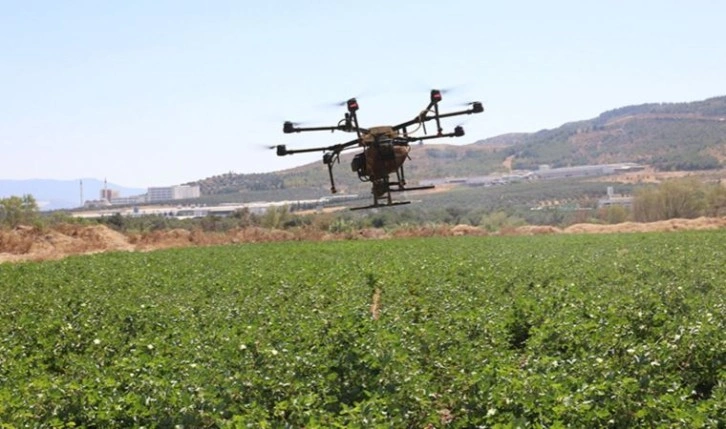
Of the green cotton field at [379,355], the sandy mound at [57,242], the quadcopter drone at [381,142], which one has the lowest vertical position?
the green cotton field at [379,355]

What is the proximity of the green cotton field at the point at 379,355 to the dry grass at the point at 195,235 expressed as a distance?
39.9 m

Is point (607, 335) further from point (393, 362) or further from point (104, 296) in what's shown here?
point (104, 296)

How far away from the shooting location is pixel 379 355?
10.4m

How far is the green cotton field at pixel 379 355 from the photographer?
8367 mm

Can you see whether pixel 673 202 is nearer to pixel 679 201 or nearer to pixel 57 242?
pixel 679 201

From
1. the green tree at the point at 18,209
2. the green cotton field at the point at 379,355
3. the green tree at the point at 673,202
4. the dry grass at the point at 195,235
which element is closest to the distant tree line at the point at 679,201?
the green tree at the point at 673,202

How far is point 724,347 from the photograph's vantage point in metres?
10.6

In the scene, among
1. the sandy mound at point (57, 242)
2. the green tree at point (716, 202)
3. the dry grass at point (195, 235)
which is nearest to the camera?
the sandy mound at point (57, 242)

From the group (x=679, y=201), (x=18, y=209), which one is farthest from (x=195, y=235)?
(x=679, y=201)

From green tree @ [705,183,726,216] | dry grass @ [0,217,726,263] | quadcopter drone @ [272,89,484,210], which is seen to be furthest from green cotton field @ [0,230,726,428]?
green tree @ [705,183,726,216]

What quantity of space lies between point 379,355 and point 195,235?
197 ft

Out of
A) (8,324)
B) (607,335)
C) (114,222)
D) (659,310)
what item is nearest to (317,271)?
(8,324)

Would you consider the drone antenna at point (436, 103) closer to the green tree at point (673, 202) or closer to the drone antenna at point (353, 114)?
the drone antenna at point (353, 114)

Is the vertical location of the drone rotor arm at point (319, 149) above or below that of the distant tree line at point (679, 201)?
above
